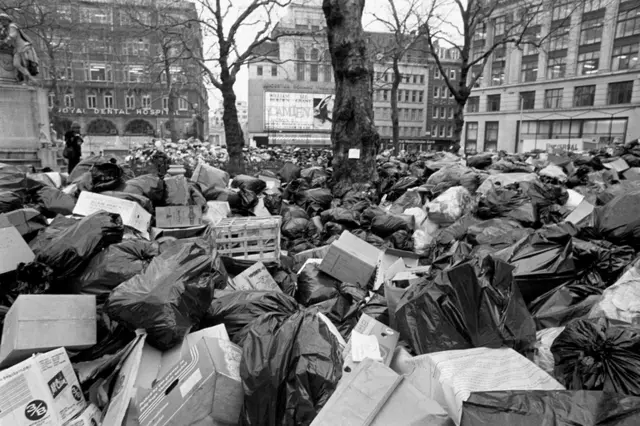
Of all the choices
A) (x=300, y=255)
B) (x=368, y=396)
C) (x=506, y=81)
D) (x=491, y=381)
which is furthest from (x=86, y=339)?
(x=506, y=81)

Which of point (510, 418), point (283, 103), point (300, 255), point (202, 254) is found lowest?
point (300, 255)

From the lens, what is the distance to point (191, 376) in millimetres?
1659

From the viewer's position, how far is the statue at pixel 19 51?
32.9 feet

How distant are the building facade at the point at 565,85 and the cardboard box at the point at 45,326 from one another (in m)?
30.4

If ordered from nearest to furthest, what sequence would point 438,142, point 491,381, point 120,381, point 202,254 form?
point 491,381, point 120,381, point 202,254, point 438,142

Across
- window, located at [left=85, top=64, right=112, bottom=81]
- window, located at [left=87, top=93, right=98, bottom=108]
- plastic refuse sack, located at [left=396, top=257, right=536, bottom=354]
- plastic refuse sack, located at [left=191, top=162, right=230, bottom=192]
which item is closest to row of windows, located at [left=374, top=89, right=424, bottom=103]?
window, located at [left=85, top=64, right=112, bottom=81]

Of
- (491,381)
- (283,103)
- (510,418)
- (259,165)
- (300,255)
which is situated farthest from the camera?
(283,103)

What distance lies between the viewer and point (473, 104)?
44.6 m

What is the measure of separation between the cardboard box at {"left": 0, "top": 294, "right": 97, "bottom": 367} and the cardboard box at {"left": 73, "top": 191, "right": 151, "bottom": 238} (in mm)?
1481

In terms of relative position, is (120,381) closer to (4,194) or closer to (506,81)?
(4,194)

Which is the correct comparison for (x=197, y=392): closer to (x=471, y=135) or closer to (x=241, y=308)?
(x=241, y=308)

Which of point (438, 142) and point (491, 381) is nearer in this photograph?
point (491, 381)

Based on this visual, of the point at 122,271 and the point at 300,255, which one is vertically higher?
the point at 122,271

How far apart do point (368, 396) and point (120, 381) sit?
1.14m
